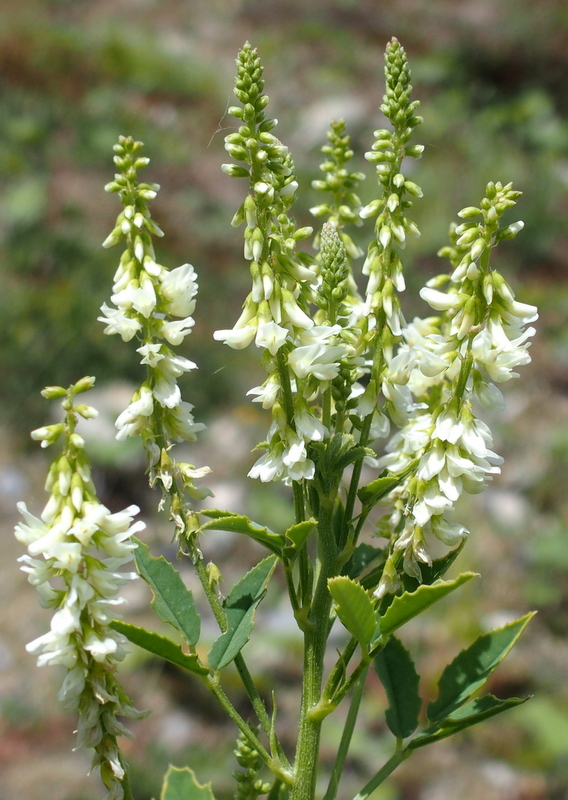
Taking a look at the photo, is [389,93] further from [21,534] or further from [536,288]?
[536,288]

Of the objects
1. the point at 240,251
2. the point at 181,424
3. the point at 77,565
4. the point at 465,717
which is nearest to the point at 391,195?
the point at 181,424

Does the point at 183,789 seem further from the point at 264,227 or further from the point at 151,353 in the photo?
the point at 264,227

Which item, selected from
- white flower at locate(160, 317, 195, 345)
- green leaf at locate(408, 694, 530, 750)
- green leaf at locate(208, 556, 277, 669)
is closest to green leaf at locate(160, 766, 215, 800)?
green leaf at locate(208, 556, 277, 669)

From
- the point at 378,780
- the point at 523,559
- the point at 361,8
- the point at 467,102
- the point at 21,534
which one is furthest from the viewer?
the point at 361,8

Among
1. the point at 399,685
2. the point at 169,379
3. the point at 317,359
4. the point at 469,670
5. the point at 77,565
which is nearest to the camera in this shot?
the point at 77,565

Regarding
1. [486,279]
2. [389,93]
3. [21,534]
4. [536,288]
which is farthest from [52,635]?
[536,288]
